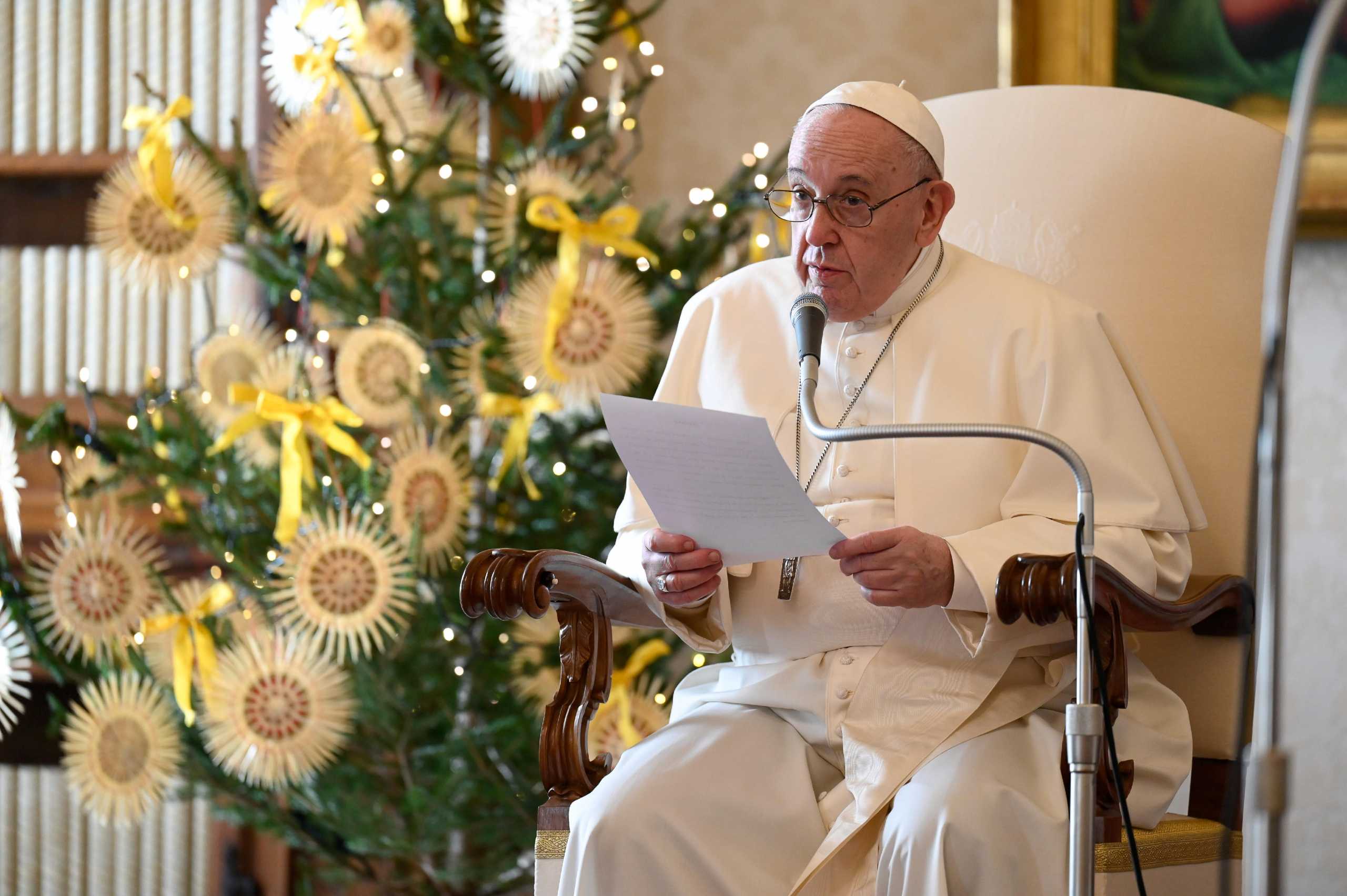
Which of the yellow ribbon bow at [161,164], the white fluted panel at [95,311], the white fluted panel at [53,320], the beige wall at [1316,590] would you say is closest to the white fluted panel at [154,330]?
the white fluted panel at [95,311]

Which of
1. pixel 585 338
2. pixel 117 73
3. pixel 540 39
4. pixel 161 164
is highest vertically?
pixel 117 73

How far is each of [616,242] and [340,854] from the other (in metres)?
1.50

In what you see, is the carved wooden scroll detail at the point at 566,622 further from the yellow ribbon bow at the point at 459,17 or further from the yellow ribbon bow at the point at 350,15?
the yellow ribbon bow at the point at 459,17

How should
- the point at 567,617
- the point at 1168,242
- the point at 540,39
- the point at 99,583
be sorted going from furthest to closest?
the point at 540,39, the point at 99,583, the point at 1168,242, the point at 567,617

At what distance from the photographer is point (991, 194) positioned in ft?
8.59

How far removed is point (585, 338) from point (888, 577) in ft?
3.88

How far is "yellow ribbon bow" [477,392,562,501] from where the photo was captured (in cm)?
296

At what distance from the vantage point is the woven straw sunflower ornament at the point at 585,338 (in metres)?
2.90

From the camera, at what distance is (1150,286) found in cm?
248

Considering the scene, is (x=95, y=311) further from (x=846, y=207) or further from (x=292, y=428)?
(x=846, y=207)

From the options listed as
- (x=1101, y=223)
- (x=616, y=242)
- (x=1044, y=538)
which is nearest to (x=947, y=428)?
(x=1044, y=538)

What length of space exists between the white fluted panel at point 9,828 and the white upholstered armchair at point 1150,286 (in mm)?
2139

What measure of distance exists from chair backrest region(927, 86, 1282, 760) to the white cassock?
0.23m

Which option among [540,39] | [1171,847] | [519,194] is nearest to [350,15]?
[540,39]
